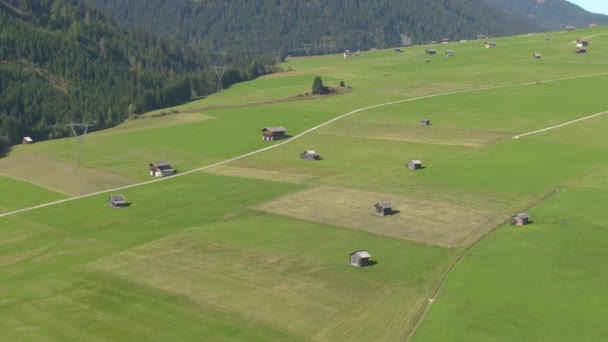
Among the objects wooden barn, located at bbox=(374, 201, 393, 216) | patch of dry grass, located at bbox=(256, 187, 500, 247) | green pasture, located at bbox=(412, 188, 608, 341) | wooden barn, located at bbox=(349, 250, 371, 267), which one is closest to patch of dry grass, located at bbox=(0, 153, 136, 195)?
patch of dry grass, located at bbox=(256, 187, 500, 247)

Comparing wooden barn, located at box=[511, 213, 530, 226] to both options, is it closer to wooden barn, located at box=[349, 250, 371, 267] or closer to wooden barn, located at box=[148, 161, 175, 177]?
wooden barn, located at box=[349, 250, 371, 267]

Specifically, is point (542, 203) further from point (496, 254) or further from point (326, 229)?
point (326, 229)

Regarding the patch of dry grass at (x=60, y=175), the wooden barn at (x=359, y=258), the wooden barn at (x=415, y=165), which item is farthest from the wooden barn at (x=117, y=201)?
the wooden barn at (x=415, y=165)

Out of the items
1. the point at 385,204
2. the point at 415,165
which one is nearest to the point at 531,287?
the point at 385,204

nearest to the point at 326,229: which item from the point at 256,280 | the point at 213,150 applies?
the point at 256,280

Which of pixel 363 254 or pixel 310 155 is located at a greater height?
pixel 363 254

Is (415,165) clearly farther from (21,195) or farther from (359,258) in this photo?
(21,195)

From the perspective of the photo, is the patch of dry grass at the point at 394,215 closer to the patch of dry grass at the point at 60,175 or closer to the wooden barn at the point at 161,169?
the wooden barn at the point at 161,169
